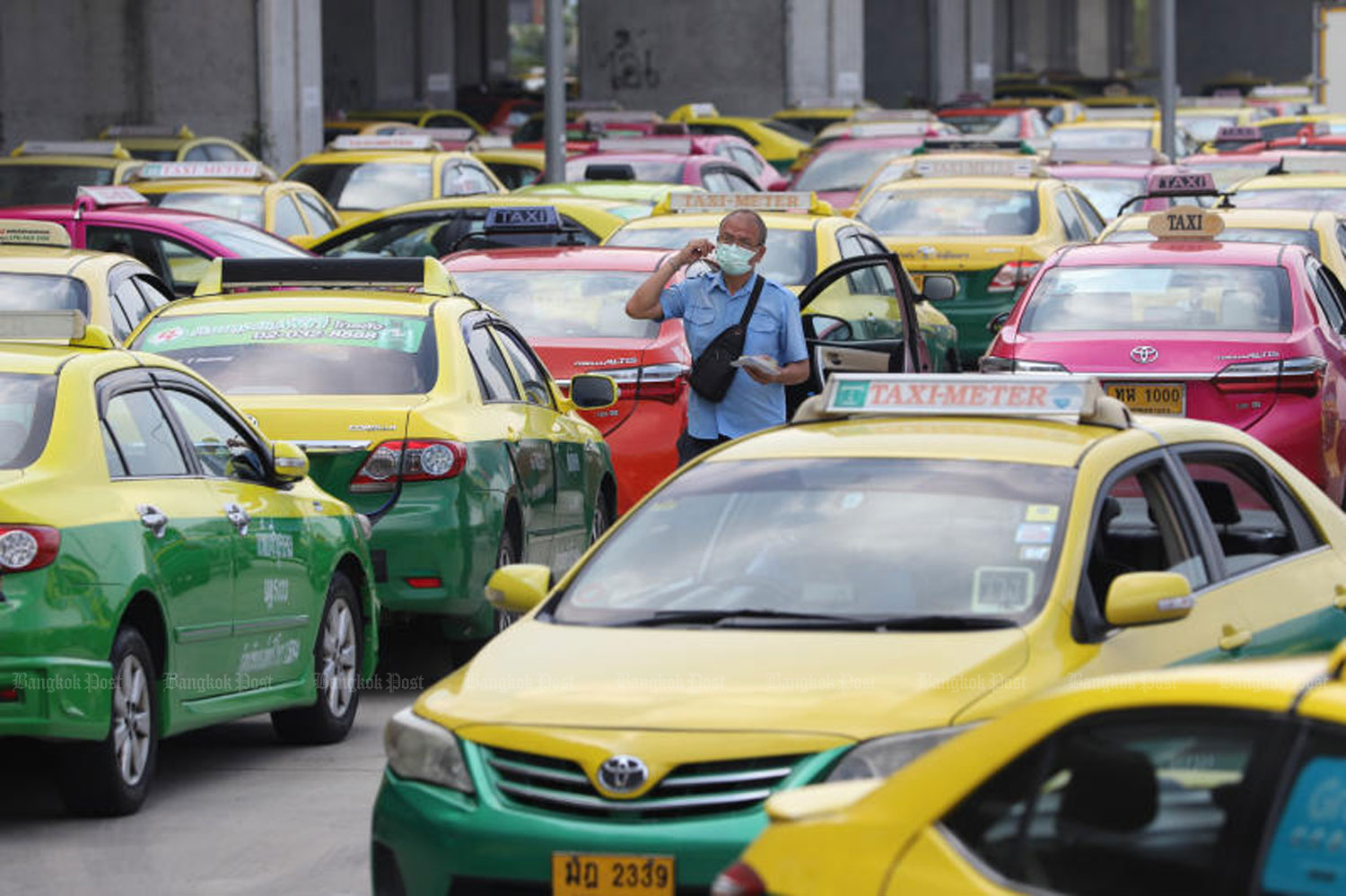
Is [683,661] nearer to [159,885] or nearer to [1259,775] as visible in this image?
[159,885]

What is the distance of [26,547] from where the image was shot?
316 inches

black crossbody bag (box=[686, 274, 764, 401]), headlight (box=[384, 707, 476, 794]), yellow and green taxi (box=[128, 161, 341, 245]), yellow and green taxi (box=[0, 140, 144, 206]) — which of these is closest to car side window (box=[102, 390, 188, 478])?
headlight (box=[384, 707, 476, 794])

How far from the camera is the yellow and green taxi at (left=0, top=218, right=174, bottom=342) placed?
13.5 m

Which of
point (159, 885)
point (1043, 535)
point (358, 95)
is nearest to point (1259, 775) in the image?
point (1043, 535)

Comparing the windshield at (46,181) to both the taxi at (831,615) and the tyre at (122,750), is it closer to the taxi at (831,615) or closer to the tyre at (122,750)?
the tyre at (122,750)

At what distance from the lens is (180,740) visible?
10.3 metres

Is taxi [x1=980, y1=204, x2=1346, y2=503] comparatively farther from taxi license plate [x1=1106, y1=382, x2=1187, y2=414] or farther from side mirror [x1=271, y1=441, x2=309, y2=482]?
side mirror [x1=271, y1=441, x2=309, y2=482]

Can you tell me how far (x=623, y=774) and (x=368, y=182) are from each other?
2094cm

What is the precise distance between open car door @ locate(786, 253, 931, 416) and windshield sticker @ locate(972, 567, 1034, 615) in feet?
17.6

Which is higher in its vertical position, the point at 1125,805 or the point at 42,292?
the point at 42,292

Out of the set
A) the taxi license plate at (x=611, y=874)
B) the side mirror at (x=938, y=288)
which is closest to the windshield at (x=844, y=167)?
the side mirror at (x=938, y=288)

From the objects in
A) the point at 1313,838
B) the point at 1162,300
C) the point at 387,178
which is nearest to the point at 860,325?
the point at 1162,300

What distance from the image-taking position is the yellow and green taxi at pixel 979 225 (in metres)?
20.2

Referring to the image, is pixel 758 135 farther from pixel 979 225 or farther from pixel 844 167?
pixel 979 225
